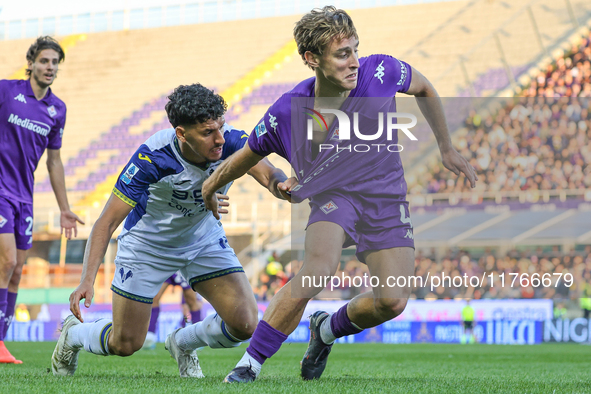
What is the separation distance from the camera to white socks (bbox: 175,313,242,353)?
5.06 metres

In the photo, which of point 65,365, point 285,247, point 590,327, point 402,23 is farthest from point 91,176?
point 65,365

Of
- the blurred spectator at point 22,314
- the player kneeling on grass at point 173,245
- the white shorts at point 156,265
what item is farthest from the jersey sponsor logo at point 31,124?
the blurred spectator at point 22,314

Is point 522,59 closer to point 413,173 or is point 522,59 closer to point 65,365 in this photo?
point 413,173

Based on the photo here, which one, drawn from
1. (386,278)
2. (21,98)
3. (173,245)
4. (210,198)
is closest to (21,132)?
(21,98)

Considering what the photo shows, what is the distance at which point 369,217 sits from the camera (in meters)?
4.43

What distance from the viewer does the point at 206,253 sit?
16.9 feet

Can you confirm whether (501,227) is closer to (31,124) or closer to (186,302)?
(186,302)

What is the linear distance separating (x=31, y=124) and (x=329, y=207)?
3.48m

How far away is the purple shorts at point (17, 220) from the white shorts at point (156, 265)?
1.70 meters

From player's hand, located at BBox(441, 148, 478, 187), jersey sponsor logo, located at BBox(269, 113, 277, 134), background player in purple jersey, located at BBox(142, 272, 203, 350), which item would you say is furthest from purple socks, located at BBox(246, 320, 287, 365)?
background player in purple jersey, located at BBox(142, 272, 203, 350)

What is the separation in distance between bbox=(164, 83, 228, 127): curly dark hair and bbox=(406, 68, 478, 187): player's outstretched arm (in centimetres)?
114

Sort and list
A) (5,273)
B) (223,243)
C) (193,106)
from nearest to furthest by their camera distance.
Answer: (193,106), (223,243), (5,273)

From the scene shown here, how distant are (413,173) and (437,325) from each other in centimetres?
331

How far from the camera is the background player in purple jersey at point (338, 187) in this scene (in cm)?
413
